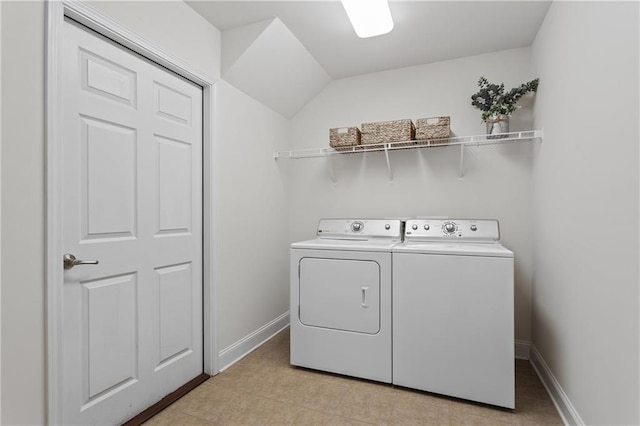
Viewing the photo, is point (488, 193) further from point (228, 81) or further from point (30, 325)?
point (30, 325)

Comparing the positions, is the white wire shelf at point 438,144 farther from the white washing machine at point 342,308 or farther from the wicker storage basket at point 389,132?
the white washing machine at point 342,308

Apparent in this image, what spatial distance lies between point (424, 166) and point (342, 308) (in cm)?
134

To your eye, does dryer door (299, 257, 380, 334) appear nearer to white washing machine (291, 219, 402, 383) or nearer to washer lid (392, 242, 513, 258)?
white washing machine (291, 219, 402, 383)

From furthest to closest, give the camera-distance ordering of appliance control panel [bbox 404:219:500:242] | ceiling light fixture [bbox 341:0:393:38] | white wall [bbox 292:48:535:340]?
white wall [bbox 292:48:535:340] → appliance control panel [bbox 404:219:500:242] → ceiling light fixture [bbox 341:0:393:38]

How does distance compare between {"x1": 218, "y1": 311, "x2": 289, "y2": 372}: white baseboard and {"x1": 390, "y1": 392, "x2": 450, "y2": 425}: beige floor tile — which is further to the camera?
{"x1": 218, "y1": 311, "x2": 289, "y2": 372}: white baseboard

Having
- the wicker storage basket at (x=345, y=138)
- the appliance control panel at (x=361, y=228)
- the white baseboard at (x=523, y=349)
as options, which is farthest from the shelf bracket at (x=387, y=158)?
the white baseboard at (x=523, y=349)

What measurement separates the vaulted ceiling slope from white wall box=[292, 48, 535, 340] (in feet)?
0.51

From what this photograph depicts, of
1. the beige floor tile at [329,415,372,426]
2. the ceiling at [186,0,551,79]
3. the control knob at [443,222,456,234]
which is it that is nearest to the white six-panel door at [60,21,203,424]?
the ceiling at [186,0,551,79]

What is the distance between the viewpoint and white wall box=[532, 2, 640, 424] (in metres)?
1.13

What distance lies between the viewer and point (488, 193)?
8.24 feet

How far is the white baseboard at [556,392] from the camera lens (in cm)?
157

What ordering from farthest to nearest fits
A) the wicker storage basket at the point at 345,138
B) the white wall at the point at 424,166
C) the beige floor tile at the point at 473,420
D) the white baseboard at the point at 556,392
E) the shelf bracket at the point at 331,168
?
the shelf bracket at the point at 331,168
the wicker storage basket at the point at 345,138
the white wall at the point at 424,166
the beige floor tile at the point at 473,420
the white baseboard at the point at 556,392

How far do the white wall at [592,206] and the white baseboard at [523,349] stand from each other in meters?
0.38

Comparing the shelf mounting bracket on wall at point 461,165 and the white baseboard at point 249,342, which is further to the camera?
the shelf mounting bracket on wall at point 461,165
